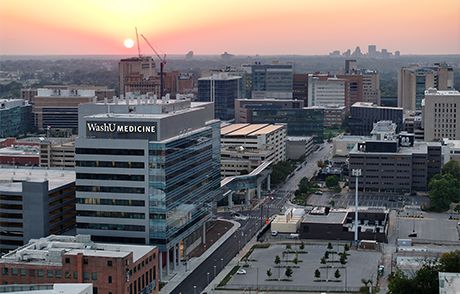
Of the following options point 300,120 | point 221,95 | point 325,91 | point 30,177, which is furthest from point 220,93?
point 30,177

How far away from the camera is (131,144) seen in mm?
25203

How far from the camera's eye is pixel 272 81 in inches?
3275

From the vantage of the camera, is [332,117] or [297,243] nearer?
[297,243]

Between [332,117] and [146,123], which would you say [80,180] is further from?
[332,117]

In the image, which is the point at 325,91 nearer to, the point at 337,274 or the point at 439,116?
the point at 439,116

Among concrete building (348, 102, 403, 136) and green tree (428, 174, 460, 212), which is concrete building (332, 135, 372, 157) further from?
green tree (428, 174, 460, 212)

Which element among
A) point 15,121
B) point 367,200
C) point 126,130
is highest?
point 126,130

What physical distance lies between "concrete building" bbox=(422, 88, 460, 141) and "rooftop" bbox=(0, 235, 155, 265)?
33.4 meters

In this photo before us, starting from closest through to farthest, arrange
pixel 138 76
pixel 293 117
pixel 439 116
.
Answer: pixel 439 116, pixel 293 117, pixel 138 76

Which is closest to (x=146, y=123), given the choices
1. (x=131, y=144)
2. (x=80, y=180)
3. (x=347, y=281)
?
(x=131, y=144)

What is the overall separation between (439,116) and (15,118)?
31426 mm

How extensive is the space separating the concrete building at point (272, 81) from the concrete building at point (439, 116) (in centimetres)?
2852

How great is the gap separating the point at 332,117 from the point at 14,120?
26.4 metres

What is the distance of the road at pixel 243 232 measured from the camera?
25703 mm
